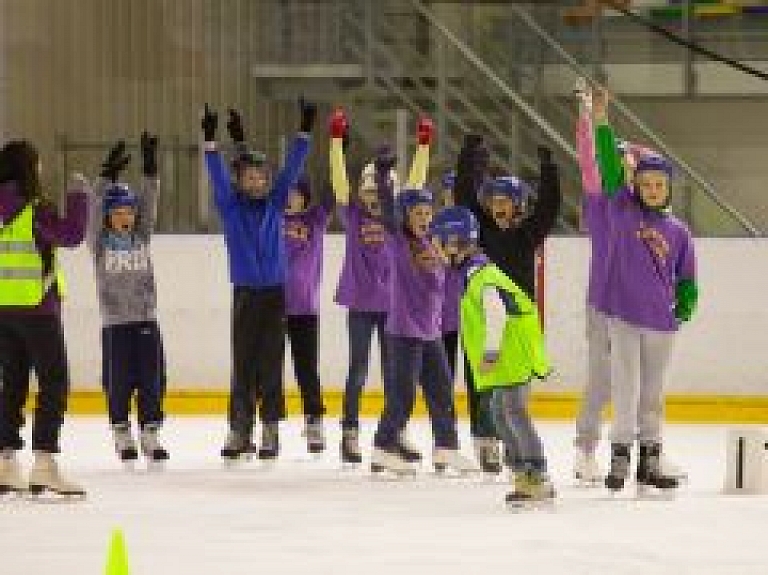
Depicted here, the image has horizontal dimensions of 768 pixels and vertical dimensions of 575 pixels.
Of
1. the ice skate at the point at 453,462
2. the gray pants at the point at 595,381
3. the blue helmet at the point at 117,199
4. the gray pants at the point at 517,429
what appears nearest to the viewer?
the gray pants at the point at 517,429

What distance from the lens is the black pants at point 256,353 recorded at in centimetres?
1134

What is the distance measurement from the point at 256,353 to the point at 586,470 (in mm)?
1675

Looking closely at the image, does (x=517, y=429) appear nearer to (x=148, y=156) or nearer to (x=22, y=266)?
(x=22, y=266)

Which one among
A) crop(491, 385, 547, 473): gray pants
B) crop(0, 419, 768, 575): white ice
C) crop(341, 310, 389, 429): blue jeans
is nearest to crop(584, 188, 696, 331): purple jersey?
crop(491, 385, 547, 473): gray pants

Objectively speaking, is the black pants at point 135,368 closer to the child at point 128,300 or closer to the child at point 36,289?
the child at point 128,300

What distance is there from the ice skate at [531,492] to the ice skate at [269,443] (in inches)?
80.5

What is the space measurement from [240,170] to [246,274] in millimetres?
457

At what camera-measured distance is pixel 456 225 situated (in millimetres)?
9633

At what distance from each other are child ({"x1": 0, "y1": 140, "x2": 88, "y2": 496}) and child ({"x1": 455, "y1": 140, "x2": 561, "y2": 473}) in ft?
5.22

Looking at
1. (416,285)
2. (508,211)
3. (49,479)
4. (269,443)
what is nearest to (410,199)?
(416,285)

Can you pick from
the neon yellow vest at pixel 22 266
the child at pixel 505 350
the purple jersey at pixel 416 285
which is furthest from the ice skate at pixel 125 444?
the child at pixel 505 350

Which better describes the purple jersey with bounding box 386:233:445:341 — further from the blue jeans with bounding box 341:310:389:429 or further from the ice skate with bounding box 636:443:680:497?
the ice skate with bounding box 636:443:680:497

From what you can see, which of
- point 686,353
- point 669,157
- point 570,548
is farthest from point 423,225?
point 669,157

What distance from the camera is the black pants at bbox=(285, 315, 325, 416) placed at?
11.7 meters
